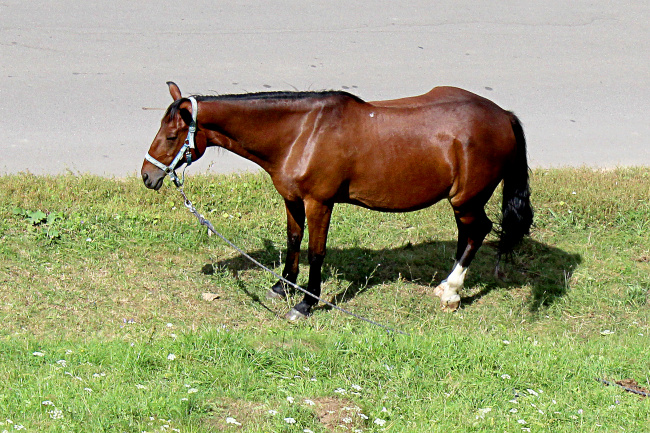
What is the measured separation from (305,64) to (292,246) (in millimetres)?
4301

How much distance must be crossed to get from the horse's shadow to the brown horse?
21.9 inches

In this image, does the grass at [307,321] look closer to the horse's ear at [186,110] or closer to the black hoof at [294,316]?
the black hoof at [294,316]

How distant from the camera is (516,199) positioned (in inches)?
254

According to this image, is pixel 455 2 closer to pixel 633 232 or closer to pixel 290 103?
pixel 633 232

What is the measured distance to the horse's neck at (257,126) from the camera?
5.55 metres

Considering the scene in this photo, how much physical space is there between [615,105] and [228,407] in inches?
289

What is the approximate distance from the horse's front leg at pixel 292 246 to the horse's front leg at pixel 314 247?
25 cm

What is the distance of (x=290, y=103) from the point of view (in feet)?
18.6

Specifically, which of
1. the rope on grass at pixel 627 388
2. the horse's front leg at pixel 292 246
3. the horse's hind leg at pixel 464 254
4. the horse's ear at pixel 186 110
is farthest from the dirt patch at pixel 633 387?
the horse's ear at pixel 186 110

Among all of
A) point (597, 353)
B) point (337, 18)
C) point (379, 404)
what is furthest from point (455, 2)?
point (379, 404)

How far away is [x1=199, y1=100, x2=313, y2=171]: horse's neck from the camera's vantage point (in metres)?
5.55

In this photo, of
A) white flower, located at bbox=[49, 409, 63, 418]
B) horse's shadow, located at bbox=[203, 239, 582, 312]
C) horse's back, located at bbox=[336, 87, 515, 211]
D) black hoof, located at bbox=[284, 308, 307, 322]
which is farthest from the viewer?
horse's shadow, located at bbox=[203, 239, 582, 312]

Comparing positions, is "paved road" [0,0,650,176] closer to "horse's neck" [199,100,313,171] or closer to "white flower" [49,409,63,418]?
"horse's neck" [199,100,313,171]

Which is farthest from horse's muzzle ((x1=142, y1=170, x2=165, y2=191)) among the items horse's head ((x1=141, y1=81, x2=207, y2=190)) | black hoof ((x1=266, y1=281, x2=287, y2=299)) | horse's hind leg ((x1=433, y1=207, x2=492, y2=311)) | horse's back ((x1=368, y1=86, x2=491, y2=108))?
horse's hind leg ((x1=433, y1=207, x2=492, y2=311))
